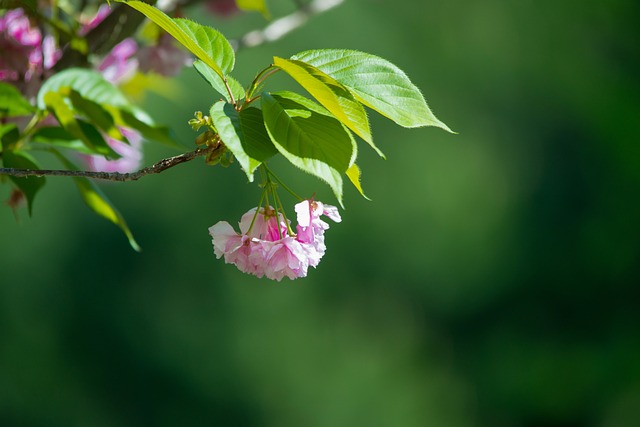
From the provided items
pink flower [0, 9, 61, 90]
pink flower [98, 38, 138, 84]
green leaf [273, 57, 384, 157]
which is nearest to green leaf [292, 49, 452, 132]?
green leaf [273, 57, 384, 157]

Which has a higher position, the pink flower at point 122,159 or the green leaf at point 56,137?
the green leaf at point 56,137

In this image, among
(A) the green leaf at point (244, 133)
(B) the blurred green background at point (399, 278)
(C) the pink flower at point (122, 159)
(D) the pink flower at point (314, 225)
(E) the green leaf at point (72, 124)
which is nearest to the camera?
(A) the green leaf at point (244, 133)

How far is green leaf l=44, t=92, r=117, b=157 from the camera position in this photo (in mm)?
650

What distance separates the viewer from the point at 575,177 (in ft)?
21.5

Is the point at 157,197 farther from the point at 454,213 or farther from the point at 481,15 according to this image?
the point at 481,15

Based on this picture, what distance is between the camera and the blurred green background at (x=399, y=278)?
6.13m

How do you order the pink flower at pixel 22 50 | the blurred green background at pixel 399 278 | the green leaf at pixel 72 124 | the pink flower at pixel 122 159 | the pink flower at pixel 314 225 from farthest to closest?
the blurred green background at pixel 399 278
the pink flower at pixel 122 159
the pink flower at pixel 22 50
the green leaf at pixel 72 124
the pink flower at pixel 314 225

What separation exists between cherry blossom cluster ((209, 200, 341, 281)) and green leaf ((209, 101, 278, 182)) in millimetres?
74

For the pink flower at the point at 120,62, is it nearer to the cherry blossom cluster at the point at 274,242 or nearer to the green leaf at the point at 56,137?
the green leaf at the point at 56,137

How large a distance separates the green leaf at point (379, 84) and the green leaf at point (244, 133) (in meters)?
0.04

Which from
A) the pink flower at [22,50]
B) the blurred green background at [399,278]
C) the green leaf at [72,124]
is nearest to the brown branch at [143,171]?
the green leaf at [72,124]

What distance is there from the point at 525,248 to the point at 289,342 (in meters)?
1.82

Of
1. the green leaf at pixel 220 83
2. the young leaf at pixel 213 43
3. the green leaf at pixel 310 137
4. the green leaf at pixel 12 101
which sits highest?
the young leaf at pixel 213 43

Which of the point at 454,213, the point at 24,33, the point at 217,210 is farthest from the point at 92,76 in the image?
the point at 454,213
